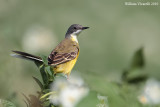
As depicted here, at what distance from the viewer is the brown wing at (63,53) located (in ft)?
12.2

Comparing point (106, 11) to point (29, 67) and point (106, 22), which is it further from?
point (29, 67)

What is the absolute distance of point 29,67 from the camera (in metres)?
6.05

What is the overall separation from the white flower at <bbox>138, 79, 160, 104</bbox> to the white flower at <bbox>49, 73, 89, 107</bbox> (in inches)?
10.6

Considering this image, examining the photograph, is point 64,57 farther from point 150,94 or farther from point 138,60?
point 138,60

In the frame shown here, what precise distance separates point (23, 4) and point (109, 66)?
4.22 m

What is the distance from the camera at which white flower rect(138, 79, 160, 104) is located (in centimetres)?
157

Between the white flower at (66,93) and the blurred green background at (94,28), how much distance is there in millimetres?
4498

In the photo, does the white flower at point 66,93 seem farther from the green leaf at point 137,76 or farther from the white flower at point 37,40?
the white flower at point 37,40

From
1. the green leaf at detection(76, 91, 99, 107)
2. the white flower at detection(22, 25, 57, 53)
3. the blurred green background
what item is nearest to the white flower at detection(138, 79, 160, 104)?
the green leaf at detection(76, 91, 99, 107)

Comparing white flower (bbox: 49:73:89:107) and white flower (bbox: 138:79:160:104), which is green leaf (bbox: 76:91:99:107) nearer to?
white flower (bbox: 49:73:89:107)

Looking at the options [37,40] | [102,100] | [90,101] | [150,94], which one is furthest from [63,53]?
[37,40]

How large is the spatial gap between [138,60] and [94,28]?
11803 mm

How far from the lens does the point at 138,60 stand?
1562 millimetres

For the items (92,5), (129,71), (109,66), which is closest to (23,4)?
(92,5)
